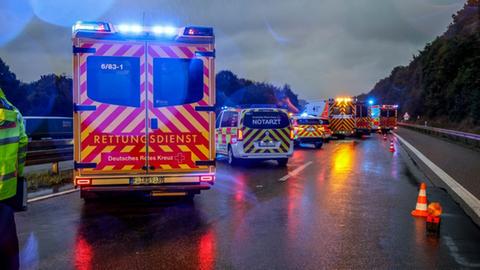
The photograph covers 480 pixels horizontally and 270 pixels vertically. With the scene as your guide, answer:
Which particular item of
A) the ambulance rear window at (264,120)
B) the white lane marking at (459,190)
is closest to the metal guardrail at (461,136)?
the white lane marking at (459,190)

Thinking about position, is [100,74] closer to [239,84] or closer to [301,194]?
[301,194]

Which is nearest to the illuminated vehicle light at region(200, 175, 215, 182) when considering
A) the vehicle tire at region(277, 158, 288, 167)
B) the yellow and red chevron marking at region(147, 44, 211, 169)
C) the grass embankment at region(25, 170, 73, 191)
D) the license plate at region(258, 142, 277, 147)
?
the yellow and red chevron marking at region(147, 44, 211, 169)

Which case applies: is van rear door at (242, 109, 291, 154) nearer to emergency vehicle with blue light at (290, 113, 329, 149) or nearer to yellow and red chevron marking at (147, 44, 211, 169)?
yellow and red chevron marking at (147, 44, 211, 169)

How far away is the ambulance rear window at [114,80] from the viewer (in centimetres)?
841

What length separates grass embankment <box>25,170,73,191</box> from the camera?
1198cm

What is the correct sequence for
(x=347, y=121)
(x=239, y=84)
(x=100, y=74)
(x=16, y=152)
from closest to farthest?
(x=16, y=152)
(x=100, y=74)
(x=347, y=121)
(x=239, y=84)

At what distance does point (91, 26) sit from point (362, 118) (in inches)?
1438

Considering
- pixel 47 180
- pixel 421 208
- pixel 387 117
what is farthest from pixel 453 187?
pixel 387 117

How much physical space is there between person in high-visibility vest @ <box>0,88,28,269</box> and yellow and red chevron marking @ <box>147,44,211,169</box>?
4.67 m

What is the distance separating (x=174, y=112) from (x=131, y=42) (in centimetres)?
132

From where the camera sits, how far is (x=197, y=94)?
8906mm

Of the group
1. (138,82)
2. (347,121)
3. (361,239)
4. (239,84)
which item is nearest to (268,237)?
(361,239)

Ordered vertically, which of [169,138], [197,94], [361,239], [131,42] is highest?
[131,42]

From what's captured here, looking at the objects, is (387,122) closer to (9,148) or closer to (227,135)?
(227,135)
